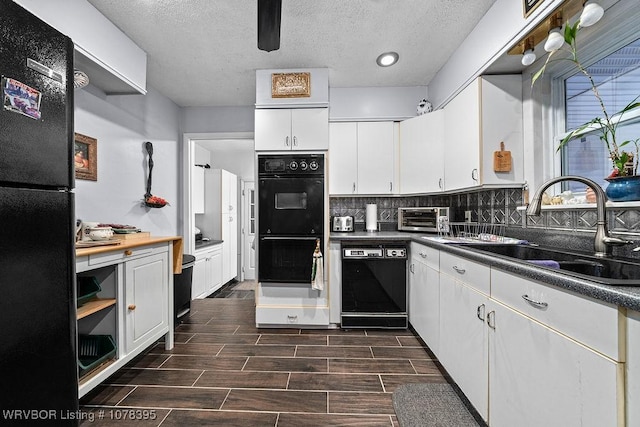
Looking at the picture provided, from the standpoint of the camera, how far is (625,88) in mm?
1586

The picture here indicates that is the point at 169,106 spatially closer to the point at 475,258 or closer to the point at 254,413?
the point at 254,413

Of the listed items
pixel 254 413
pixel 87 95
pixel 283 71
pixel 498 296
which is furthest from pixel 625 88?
pixel 87 95

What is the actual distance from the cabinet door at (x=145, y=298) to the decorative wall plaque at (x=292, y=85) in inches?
73.2

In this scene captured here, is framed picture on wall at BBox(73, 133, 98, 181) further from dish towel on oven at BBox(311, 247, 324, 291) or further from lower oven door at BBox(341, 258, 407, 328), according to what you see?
lower oven door at BBox(341, 258, 407, 328)

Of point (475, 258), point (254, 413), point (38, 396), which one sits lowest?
point (254, 413)

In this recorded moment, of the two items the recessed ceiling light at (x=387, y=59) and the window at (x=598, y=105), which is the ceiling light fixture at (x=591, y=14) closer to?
the window at (x=598, y=105)

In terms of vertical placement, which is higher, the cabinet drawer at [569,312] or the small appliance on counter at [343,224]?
the small appliance on counter at [343,224]

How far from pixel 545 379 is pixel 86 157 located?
321cm

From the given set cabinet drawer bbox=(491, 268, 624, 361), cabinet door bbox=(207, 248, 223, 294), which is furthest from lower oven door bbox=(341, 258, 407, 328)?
cabinet door bbox=(207, 248, 223, 294)

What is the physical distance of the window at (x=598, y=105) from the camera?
5.09ft

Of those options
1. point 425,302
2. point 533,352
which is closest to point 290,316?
point 425,302

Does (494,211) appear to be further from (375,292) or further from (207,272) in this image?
(207,272)

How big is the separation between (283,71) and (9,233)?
263cm

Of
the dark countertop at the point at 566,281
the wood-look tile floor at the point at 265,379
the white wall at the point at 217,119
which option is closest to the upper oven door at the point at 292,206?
the wood-look tile floor at the point at 265,379
